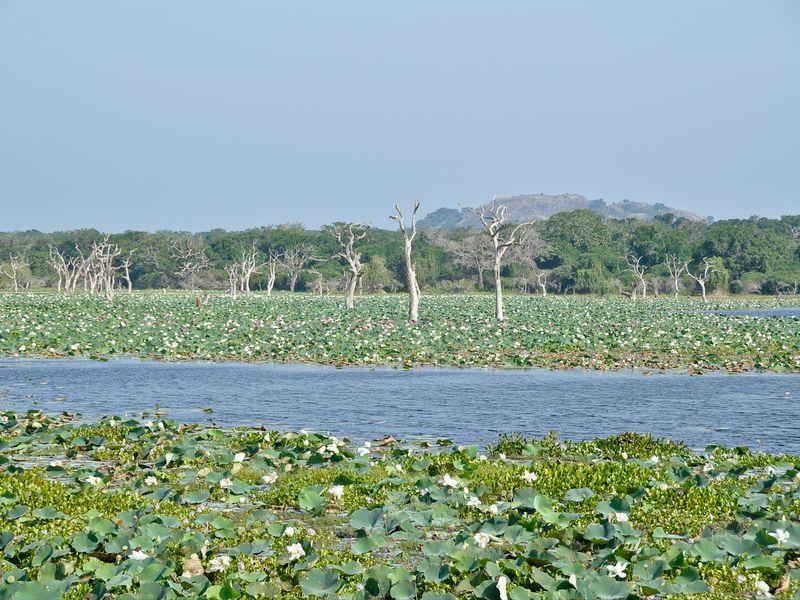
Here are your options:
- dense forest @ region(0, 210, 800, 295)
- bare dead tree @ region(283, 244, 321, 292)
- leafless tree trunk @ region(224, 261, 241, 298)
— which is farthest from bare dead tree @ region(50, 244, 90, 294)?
bare dead tree @ region(283, 244, 321, 292)

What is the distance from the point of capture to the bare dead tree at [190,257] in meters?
113

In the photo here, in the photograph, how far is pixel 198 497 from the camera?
8.88 meters

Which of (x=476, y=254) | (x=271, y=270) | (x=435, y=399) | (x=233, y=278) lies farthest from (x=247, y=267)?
(x=435, y=399)

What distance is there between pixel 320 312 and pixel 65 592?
40.0 m

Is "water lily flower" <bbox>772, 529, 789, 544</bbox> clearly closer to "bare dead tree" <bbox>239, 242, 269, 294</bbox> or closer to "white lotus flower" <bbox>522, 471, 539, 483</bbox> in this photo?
"white lotus flower" <bbox>522, 471, 539, 483</bbox>

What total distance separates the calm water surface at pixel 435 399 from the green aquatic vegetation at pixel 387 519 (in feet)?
7.64

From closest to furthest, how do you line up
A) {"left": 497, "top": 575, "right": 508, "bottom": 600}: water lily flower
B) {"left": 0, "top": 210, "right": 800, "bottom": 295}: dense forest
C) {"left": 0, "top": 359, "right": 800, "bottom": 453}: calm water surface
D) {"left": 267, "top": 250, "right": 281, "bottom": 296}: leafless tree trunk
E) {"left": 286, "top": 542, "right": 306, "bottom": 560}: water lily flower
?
{"left": 497, "top": 575, "right": 508, "bottom": 600}: water lily flower → {"left": 286, "top": 542, "right": 306, "bottom": 560}: water lily flower → {"left": 0, "top": 359, "right": 800, "bottom": 453}: calm water surface → {"left": 267, "top": 250, "right": 281, "bottom": 296}: leafless tree trunk → {"left": 0, "top": 210, "right": 800, "bottom": 295}: dense forest

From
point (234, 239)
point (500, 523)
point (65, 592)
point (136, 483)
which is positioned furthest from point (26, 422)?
point (234, 239)

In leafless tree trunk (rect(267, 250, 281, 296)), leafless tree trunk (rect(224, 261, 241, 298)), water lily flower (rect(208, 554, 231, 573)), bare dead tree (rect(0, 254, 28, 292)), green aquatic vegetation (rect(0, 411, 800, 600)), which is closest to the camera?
green aquatic vegetation (rect(0, 411, 800, 600))

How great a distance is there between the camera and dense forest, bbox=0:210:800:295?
98125 millimetres

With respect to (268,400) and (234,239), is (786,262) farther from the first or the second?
(268,400)

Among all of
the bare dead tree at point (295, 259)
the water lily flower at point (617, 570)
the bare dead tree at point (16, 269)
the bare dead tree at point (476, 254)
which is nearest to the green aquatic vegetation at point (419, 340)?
the water lily flower at point (617, 570)

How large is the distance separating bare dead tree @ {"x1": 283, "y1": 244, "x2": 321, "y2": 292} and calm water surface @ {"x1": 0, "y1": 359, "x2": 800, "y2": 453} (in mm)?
81488

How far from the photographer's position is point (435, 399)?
1788 cm
